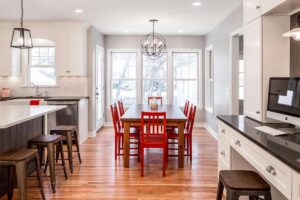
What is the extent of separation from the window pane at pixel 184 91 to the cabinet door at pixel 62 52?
3196 mm

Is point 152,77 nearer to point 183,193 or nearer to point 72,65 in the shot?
point 72,65

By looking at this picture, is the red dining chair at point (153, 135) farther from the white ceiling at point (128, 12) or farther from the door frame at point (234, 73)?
the white ceiling at point (128, 12)

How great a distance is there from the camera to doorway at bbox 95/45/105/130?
281 inches

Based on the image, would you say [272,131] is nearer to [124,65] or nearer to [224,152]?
[224,152]

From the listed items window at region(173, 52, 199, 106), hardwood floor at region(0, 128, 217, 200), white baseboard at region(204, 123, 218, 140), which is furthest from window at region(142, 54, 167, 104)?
hardwood floor at region(0, 128, 217, 200)

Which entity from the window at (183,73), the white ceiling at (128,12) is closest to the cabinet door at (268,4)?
the white ceiling at (128,12)

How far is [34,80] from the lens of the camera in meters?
6.82

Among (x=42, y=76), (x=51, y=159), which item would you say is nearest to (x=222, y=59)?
(x=51, y=159)

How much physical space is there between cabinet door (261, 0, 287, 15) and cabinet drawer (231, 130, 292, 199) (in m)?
1.19

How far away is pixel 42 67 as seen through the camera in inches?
266

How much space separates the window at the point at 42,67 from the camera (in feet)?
22.2

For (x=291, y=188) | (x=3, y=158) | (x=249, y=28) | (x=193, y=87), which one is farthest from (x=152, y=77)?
(x=291, y=188)

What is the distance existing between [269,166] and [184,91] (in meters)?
6.50

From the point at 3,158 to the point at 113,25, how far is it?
4.71m
